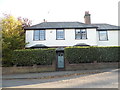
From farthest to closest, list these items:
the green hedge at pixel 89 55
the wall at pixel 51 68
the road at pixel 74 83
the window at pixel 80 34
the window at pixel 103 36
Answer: the window at pixel 103 36 < the window at pixel 80 34 < the green hedge at pixel 89 55 < the wall at pixel 51 68 < the road at pixel 74 83

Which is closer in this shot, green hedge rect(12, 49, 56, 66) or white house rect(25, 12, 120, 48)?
green hedge rect(12, 49, 56, 66)

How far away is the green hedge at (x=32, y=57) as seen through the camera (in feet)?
45.2

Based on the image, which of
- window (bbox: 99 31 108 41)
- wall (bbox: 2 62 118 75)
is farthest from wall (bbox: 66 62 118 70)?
window (bbox: 99 31 108 41)

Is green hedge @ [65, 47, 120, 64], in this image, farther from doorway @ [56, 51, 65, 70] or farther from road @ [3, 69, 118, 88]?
road @ [3, 69, 118, 88]

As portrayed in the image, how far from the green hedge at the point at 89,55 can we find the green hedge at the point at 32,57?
2206 millimetres

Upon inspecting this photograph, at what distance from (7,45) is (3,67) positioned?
105 inches

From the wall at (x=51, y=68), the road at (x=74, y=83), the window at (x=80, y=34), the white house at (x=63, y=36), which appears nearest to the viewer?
the road at (x=74, y=83)

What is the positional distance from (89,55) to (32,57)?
274 inches

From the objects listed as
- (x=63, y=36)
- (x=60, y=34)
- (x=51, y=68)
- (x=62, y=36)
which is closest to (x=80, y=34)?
(x=63, y=36)

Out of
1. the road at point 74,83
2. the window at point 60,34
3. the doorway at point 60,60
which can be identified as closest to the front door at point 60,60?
the doorway at point 60,60

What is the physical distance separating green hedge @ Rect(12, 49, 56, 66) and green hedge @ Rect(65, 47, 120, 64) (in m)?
2.21

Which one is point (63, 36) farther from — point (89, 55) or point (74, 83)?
point (74, 83)

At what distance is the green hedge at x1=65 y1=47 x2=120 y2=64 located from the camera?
13.8 m

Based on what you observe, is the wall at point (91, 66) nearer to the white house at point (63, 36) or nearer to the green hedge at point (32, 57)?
the green hedge at point (32, 57)
